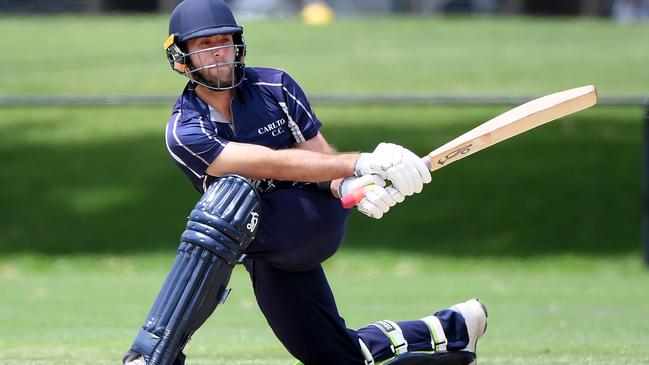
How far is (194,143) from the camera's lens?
14.5ft

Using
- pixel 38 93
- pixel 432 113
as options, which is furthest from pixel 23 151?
pixel 432 113

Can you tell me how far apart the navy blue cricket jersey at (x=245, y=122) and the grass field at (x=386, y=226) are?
1576 millimetres

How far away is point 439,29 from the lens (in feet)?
86.6

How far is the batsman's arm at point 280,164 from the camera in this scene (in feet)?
14.3

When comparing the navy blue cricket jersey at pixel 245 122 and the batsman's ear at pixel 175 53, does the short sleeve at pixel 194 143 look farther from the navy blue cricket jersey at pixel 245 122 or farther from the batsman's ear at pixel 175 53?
the batsman's ear at pixel 175 53

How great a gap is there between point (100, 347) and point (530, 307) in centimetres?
397

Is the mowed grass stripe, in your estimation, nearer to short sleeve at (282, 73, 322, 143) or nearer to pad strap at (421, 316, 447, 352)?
pad strap at (421, 316, 447, 352)

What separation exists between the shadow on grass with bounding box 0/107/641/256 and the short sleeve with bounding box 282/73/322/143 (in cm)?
794

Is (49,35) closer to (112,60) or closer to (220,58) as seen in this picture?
(112,60)

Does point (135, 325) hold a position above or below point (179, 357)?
below

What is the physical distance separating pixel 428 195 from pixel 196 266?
931 cm

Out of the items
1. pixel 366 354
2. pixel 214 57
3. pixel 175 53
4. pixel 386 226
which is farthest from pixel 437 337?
pixel 386 226

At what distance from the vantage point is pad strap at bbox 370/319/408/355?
4874mm

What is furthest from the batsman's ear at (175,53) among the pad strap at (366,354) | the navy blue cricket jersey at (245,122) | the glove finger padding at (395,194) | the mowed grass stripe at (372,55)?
the mowed grass stripe at (372,55)
